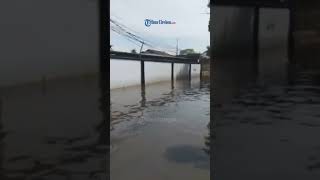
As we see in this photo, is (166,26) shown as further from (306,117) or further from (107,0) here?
(306,117)

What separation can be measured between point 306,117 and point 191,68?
0.83m

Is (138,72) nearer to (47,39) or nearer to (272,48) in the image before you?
(47,39)

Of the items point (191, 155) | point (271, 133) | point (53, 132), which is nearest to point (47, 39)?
point (53, 132)

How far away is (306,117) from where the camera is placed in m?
2.90

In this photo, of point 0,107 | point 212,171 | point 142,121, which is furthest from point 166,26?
point 0,107

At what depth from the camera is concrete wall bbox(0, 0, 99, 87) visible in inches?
107

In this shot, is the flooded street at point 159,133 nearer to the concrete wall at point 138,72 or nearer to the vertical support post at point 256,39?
the concrete wall at point 138,72

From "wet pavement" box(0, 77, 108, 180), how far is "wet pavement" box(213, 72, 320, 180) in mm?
803

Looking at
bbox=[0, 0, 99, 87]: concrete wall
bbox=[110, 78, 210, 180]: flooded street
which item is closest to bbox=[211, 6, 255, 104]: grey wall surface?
bbox=[110, 78, 210, 180]: flooded street

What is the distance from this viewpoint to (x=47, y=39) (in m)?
2.77

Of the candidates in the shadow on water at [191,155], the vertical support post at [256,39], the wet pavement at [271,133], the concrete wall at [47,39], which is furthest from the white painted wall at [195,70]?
the concrete wall at [47,39]

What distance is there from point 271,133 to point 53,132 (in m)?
1.43

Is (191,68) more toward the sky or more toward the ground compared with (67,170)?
more toward the sky

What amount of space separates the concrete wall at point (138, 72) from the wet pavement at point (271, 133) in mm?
343
